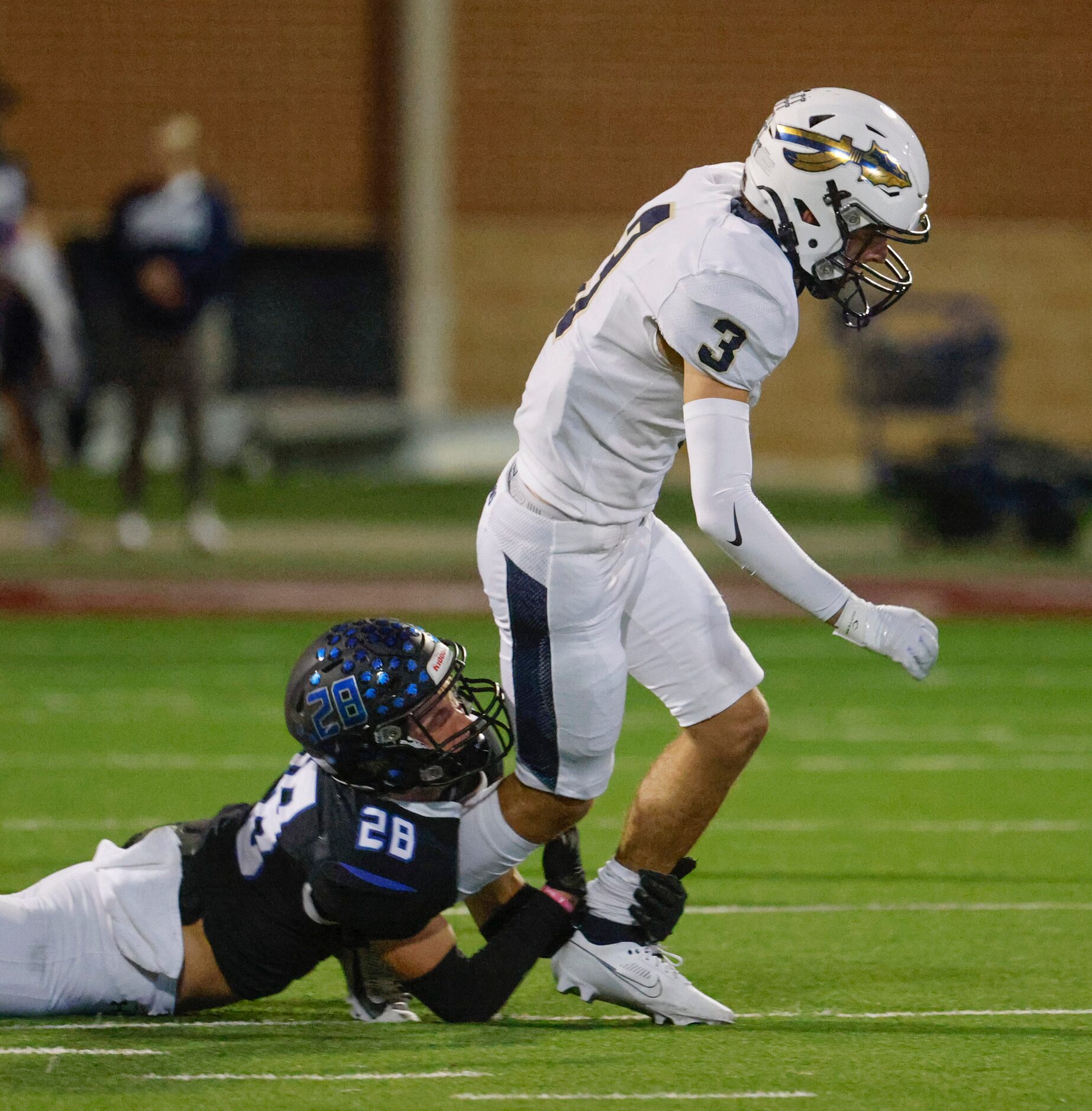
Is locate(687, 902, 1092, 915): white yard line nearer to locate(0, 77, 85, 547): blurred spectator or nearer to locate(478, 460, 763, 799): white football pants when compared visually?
locate(478, 460, 763, 799): white football pants

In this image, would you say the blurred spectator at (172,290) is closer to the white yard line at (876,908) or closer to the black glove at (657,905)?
the white yard line at (876,908)

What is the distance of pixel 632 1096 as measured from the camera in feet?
11.7

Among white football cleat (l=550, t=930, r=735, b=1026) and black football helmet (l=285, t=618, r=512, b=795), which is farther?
white football cleat (l=550, t=930, r=735, b=1026)

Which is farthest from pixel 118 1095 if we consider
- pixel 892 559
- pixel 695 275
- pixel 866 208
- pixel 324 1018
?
pixel 892 559

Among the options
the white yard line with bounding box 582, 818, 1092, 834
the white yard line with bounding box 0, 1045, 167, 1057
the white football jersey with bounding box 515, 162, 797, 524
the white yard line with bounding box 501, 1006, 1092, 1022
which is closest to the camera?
the white yard line with bounding box 0, 1045, 167, 1057

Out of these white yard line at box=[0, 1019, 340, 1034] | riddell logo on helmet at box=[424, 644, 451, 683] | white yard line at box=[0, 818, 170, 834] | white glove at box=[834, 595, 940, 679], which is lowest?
white yard line at box=[0, 818, 170, 834]

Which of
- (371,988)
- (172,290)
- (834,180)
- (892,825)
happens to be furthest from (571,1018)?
(172,290)

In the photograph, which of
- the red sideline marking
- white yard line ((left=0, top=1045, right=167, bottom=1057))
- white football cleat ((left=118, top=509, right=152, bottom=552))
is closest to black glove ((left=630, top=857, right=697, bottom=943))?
white yard line ((left=0, top=1045, right=167, bottom=1057))

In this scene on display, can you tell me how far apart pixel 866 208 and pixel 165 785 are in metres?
3.33

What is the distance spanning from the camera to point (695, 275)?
3943 mm

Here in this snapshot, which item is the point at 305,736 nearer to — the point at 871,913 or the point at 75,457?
the point at 871,913

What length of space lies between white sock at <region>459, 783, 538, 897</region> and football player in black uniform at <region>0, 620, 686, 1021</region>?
3 cm

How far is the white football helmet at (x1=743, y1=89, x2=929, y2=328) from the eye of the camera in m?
4.00

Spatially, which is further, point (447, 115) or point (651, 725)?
point (447, 115)
